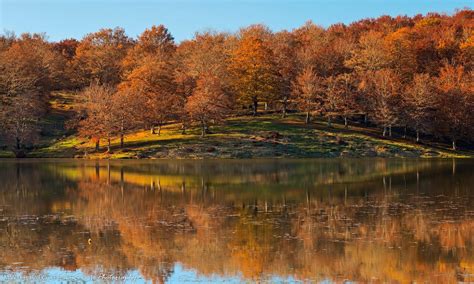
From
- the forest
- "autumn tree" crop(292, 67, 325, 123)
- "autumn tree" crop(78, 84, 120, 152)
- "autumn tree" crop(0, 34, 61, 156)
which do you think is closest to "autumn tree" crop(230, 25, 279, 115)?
the forest

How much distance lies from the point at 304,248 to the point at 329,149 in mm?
Answer: 80892

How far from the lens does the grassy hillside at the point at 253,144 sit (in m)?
103

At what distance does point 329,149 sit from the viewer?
106 meters

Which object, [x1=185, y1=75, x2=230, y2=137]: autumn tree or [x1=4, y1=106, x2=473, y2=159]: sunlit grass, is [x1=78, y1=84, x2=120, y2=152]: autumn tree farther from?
[x1=185, y1=75, x2=230, y2=137]: autumn tree

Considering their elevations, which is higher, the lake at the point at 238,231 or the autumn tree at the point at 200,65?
the autumn tree at the point at 200,65

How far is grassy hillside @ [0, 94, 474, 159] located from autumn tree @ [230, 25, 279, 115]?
7.54 m

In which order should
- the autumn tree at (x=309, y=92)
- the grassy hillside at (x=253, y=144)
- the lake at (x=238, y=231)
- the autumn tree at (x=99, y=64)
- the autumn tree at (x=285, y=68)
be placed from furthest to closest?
the autumn tree at (x=99, y=64) < the autumn tree at (x=285, y=68) < the autumn tree at (x=309, y=92) < the grassy hillside at (x=253, y=144) < the lake at (x=238, y=231)

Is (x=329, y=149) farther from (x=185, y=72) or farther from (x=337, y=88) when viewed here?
(x=185, y=72)

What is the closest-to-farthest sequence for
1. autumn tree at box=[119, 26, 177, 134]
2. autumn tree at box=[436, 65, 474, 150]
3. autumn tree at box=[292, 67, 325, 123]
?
autumn tree at box=[119, 26, 177, 134] < autumn tree at box=[436, 65, 474, 150] < autumn tree at box=[292, 67, 325, 123]

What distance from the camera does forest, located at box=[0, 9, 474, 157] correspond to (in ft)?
370

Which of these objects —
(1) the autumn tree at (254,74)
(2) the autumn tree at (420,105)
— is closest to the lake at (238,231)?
(2) the autumn tree at (420,105)

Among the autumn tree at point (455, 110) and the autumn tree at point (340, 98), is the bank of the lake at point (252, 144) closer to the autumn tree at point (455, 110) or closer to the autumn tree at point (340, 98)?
the autumn tree at point (455, 110)

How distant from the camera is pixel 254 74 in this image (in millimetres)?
128000

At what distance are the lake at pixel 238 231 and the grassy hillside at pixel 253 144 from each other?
148ft
